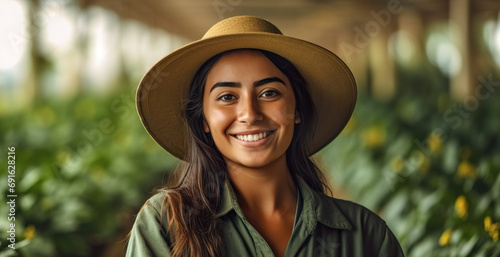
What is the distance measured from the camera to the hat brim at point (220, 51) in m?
2.20

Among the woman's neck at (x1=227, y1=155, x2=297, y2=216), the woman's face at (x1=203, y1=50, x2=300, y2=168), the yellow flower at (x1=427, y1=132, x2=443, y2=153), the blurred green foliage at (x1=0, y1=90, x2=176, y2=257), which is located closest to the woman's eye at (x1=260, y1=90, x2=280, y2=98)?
the woman's face at (x1=203, y1=50, x2=300, y2=168)

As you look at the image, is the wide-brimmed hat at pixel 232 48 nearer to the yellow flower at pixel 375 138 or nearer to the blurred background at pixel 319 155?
the blurred background at pixel 319 155

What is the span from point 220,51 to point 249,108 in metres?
0.22

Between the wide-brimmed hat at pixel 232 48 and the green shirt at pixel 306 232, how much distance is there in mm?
336

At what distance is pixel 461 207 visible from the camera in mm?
3977

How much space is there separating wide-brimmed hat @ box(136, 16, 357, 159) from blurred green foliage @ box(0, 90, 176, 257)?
0.60 meters

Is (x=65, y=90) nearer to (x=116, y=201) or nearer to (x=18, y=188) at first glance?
(x=116, y=201)

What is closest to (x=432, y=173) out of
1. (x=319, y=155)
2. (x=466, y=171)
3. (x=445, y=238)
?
(x=466, y=171)

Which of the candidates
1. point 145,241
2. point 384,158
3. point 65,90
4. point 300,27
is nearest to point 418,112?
point 384,158

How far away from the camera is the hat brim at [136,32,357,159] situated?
86.5 inches

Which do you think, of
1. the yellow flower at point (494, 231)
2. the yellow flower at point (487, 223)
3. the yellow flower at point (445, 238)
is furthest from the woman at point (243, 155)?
the yellow flower at point (445, 238)

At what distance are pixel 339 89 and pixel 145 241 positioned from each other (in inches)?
35.8

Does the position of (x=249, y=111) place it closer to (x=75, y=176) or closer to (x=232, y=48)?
(x=232, y=48)

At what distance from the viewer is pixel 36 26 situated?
712 centimetres
